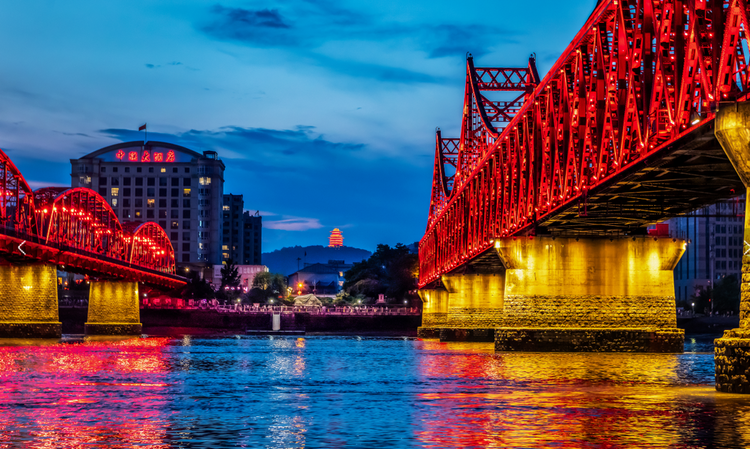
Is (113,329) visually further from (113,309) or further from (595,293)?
(595,293)

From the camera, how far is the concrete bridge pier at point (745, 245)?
28.5 m

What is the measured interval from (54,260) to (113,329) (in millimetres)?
31177

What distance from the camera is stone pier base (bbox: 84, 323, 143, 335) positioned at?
419ft

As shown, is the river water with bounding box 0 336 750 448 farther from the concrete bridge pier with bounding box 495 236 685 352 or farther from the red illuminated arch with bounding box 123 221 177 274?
the red illuminated arch with bounding box 123 221 177 274

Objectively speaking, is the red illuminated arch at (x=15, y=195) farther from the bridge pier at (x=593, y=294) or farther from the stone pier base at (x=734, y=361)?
the stone pier base at (x=734, y=361)

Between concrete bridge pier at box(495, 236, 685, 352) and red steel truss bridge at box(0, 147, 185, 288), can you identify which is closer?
concrete bridge pier at box(495, 236, 685, 352)

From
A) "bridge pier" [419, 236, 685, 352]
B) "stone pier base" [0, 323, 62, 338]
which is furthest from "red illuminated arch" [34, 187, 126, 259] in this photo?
"bridge pier" [419, 236, 685, 352]

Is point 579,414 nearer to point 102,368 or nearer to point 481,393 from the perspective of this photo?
point 481,393

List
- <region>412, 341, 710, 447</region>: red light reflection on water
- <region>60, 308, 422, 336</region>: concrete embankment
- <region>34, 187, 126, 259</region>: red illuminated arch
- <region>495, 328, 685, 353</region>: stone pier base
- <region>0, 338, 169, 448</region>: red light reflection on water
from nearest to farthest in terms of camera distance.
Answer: <region>412, 341, 710, 447</region>: red light reflection on water < <region>0, 338, 169, 448</region>: red light reflection on water < <region>495, 328, 685, 353</region>: stone pier base < <region>34, 187, 126, 259</region>: red illuminated arch < <region>60, 308, 422, 336</region>: concrete embankment

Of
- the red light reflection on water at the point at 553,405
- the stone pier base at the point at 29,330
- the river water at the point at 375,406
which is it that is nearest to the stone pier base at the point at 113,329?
the stone pier base at the point at 29,330

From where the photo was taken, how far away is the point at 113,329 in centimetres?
12850

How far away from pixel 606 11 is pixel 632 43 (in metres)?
2.34

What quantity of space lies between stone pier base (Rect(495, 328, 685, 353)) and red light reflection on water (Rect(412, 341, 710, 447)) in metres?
5.91

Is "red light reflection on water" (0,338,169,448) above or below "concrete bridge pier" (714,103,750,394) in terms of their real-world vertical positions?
below
